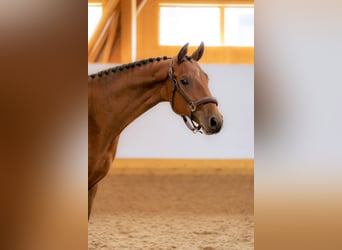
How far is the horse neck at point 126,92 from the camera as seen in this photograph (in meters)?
1.95

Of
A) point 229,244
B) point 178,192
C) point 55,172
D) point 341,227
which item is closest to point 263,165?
point 341,227

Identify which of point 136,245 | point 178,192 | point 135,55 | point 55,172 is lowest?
point 136,245

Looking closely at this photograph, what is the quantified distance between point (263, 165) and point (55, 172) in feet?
1.87

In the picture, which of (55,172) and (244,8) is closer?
(55,172)

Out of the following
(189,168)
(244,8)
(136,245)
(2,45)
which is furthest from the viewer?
(189,168)

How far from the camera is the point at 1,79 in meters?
1.15

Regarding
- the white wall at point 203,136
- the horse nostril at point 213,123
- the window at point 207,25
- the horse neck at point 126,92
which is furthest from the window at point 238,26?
the horse nostril at point 213,123

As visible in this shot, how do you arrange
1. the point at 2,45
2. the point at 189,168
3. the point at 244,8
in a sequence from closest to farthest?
the point at 2,45
the point at 244,8
the point at 189,168

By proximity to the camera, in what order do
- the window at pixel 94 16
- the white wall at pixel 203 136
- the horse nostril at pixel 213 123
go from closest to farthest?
the horse nostril at pixel 213 123, the window at pixel 94 16, the white wall at pixel 203 136

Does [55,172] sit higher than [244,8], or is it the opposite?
[244,8]

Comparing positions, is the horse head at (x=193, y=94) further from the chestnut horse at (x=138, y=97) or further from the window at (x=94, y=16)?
the window at (x=94, y=16)

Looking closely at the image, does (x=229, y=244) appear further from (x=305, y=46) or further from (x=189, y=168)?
(x=305, y=46)

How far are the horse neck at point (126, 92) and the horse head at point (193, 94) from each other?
5 centimetres

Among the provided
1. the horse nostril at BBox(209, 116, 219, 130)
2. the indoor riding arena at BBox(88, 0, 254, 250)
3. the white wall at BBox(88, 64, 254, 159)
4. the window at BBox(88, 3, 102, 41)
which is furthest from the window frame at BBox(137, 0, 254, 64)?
the horse nostril at BBox(209, 116, 219, 130)
